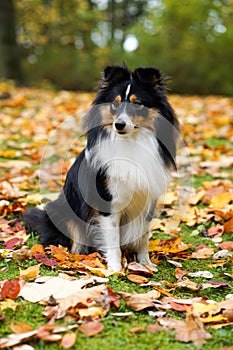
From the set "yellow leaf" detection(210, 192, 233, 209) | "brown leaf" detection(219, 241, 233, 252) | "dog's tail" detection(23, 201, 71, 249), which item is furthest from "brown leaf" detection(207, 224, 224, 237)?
"dog's tail" detection(23, 201, 71, 249)

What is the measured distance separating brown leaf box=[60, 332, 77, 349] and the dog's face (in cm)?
162

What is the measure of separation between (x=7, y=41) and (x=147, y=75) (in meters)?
11.5

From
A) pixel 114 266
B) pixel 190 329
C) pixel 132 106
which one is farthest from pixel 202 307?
pixel 132 106

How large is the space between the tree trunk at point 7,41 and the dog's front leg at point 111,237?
37.8 ft

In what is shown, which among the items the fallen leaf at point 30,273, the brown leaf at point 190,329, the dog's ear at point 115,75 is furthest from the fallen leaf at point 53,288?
the dog's ear at point 115,75

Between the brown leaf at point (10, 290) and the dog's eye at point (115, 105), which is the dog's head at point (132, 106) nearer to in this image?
the dog's eye at point (115, 105)

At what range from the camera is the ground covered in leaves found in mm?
2484

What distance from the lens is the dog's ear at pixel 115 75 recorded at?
12.2 feet

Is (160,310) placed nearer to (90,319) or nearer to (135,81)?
(90,319)

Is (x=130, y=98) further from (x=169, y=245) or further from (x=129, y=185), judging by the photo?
(x=169, y=245)

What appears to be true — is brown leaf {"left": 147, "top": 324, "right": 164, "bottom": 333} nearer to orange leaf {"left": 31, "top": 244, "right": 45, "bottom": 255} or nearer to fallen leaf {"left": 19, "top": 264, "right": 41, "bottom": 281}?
fallen leaf {"left": 19, "top": 264, "right": 41, "bottom": 281}

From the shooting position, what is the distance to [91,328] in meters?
2.49

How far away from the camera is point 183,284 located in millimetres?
3211

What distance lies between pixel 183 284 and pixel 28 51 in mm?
16113
